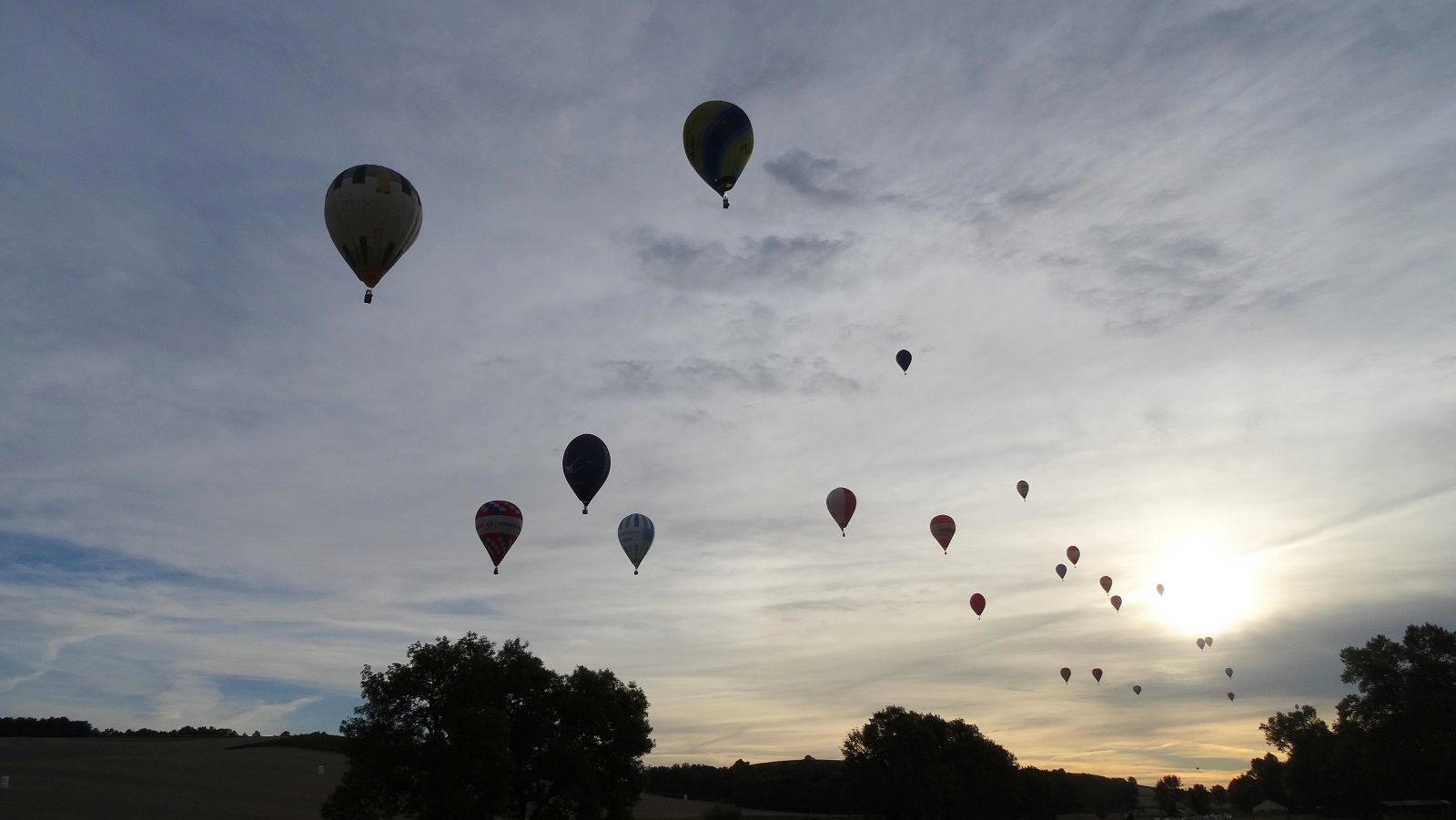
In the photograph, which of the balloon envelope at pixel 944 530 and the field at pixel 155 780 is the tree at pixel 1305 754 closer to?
the balloon envelope at pixel 944 530

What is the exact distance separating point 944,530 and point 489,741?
103ft

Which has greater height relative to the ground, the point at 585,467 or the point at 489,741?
the point at 585,467

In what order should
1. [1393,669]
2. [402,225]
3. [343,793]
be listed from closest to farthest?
[402,225], [343,793], [1393,669]

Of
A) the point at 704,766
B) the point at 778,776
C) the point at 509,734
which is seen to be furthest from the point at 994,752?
the point at 509,734

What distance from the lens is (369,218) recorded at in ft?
102

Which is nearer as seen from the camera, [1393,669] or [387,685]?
[387,685]

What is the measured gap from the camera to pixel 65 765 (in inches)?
2174

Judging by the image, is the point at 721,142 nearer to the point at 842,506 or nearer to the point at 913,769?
the point at 842,506

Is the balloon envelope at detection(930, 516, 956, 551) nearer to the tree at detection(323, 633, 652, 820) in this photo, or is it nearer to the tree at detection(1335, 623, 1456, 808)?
the tree at detection(323, 633, 652, 820)

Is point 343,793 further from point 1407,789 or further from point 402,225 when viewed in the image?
point 1407,789

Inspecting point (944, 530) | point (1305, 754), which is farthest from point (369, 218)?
point (1305, 754)

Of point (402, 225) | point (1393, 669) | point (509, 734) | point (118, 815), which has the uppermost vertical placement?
point (402, 225)

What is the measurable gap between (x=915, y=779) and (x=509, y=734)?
157 ft

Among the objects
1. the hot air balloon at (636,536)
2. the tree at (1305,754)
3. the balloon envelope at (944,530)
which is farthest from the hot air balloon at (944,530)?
the tree at (1305,754)
